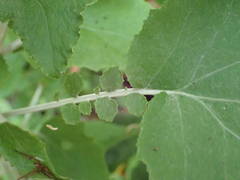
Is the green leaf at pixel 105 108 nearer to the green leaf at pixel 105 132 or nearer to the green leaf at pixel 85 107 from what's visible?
the green leaf at pixel 85 107

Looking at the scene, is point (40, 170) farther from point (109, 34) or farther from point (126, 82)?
point (109, 34)

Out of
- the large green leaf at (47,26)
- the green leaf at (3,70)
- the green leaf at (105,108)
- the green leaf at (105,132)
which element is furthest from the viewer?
the green leaf at (105,132)

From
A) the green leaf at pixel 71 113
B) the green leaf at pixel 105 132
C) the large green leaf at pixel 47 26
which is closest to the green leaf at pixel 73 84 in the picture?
the green leaf at pixel 71 113

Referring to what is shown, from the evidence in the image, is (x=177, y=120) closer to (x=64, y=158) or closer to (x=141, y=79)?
(x=141, y=79)

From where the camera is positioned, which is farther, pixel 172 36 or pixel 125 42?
pixel 125 42

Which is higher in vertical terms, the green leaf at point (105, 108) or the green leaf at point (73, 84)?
the green leaf at point (73, 84)

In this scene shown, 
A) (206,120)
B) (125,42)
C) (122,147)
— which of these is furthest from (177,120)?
(122,147)
